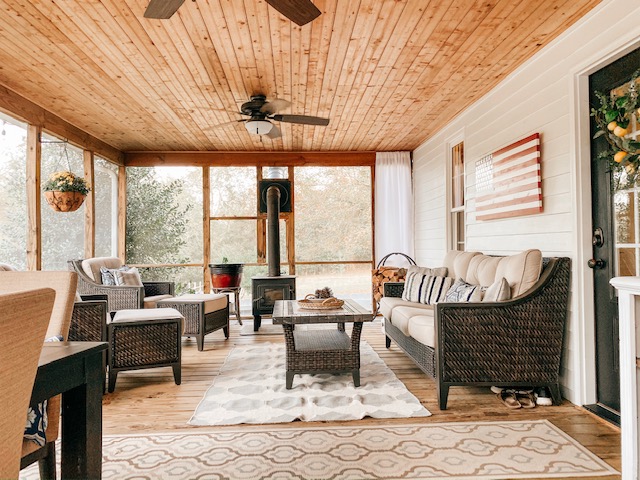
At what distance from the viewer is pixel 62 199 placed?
14.0 ft

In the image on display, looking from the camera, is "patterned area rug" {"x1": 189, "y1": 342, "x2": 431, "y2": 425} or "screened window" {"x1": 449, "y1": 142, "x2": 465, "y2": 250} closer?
"patterned area rug" {"x1": 189, "y1": 342, "x2": 431, "y2": 425}

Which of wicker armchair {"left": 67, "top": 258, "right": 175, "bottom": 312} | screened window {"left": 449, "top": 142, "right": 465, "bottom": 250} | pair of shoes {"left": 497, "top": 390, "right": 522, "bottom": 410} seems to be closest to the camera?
pair of shoes {"left": 497, "top": 390, "right": 522, "bottom": 410}

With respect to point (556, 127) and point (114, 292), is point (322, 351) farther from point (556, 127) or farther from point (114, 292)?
point (114, 292)

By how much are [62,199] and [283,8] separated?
3.20 m

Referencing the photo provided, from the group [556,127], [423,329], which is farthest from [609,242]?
[423,329]

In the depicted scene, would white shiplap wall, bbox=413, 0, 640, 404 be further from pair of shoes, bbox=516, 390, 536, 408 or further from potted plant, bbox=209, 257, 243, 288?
potted plant, bbox=209, 257, 243, 288

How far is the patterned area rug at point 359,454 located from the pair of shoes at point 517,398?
9.8 inches

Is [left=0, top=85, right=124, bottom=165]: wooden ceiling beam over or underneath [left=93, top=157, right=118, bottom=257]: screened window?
over

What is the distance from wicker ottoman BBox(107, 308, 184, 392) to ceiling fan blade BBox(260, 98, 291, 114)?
2.07 metres

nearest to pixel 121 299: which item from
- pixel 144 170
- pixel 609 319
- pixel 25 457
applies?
pixel 144 170

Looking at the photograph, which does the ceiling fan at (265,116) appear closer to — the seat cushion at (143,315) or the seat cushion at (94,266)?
the seat cushion at (143,315)

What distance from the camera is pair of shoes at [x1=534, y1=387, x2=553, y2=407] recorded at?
294cm

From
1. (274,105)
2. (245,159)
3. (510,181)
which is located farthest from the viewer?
(245,159)

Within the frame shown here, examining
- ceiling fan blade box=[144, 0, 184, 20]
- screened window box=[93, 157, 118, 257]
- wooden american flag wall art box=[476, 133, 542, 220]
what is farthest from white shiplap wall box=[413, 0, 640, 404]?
screened window box=[93, 157, 118, 257]
